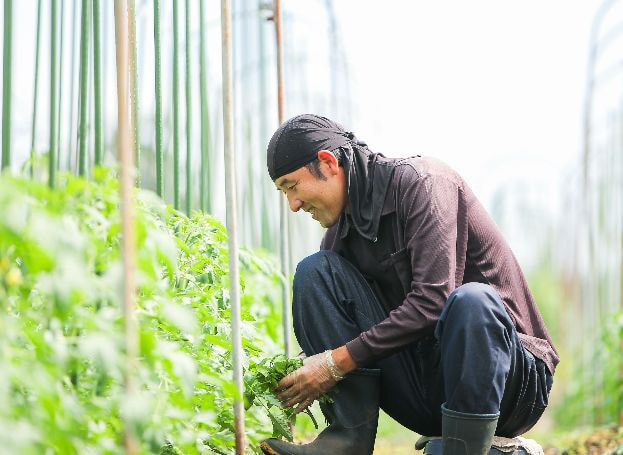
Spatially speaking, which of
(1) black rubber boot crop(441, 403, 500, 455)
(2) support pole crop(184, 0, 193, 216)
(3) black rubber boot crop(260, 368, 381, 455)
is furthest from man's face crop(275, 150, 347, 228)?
(1) black rubber boot crop(441, 403, 500, 455)

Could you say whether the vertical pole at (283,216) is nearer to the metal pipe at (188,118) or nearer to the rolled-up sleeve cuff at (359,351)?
the metal pipe at (188,118)

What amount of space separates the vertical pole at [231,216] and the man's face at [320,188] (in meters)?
0.56

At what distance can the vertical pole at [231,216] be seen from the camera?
81.7 inches

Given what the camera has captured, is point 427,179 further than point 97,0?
Yes

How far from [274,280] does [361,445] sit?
94 cm

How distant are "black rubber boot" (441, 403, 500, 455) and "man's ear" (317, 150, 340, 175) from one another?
2.50ft

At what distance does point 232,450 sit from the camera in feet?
7.73

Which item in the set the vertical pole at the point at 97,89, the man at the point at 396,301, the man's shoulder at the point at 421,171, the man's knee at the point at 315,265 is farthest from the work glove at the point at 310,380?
the vertical pole at the point at 97,89

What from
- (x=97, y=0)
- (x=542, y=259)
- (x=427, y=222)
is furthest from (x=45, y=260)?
(x=542, y=259)

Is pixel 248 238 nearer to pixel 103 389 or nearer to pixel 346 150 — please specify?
pixel 346 150

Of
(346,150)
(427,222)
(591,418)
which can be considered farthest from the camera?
(591,418)

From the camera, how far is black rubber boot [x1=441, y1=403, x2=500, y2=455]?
2307 mm

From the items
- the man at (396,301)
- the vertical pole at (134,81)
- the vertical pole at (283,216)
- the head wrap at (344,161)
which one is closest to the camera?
the man at (396,301)

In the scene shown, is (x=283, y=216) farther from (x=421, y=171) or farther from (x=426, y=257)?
(x=426, y=257)
